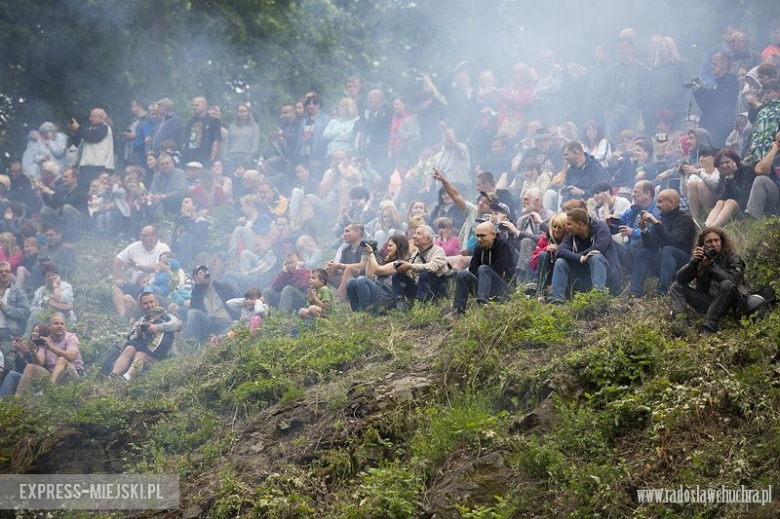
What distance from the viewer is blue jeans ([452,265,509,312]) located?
41.1ft

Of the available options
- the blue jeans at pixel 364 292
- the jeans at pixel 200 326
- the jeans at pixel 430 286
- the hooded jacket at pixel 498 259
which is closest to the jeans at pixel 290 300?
the jeans at pixel 200 326

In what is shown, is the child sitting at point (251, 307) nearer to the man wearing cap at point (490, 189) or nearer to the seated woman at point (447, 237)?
the seated woman at point (447, 237)

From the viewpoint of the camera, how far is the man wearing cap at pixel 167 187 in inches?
843

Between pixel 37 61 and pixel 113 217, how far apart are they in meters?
5.59

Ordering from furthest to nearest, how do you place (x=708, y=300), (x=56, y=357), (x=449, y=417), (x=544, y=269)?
(x=56, y=357), (x=544, y=269), (x=449, y=417), (x=708, y=300)

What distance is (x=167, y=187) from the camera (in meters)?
21.9

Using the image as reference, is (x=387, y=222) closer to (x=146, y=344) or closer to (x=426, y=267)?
(x=426, y=267)

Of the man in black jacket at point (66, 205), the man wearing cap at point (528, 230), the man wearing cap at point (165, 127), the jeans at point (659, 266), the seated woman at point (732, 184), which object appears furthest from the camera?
the man wearing cap at point (165, 127)

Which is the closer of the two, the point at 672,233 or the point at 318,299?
the point at 672,233

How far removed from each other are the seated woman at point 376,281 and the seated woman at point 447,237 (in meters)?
0.80

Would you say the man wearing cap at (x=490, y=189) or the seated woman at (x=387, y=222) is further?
the seated woman at (x=387, y=222)

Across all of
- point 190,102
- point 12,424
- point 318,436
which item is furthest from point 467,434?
point 190,102

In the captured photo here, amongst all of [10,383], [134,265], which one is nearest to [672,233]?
[10,383]

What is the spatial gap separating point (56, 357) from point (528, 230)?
7.23m
